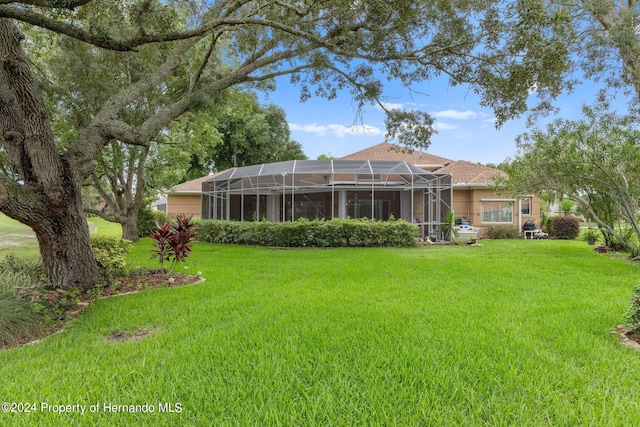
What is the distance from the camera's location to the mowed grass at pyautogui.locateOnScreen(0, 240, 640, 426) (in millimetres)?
2273

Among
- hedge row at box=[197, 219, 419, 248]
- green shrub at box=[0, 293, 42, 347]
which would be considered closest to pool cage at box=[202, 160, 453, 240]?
hedge row at box=[197, 219, 419, 248]

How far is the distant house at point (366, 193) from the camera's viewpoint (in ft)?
50.7

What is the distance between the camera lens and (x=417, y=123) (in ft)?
30.2

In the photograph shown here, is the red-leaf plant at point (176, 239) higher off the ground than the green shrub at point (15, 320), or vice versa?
the red-leaf plant at point (176, 239)

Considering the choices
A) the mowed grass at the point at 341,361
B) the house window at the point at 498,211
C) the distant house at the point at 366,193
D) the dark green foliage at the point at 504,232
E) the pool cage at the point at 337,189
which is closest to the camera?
the mowed grass at the point at 341,361

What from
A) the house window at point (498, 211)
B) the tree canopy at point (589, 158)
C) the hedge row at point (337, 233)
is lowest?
the hedge row at point (337, 233)

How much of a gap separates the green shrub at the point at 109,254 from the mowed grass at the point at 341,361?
1.86 metres

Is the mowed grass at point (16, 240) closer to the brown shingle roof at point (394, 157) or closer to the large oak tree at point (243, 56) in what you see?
the large oak tree at point (243, 56)

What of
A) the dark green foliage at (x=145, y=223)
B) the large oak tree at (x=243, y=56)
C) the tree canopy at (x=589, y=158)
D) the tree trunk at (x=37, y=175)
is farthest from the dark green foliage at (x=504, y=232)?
the dark green foliage at (x=145, y=223)

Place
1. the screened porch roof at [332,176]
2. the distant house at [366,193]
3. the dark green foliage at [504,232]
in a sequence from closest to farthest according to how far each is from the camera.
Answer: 1. the screened porch roof at [332,176]
2. the distant house at [366,193]
3. the dark green foliage at [504,232]

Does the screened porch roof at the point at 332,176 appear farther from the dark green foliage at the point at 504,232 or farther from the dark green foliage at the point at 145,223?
the dark green foliage at the point at 504,232

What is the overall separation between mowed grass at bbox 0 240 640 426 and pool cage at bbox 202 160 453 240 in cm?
953

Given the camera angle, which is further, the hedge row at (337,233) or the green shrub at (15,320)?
the hedge row at (337,233)

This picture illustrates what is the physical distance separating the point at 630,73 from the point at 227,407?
11.8 meters
